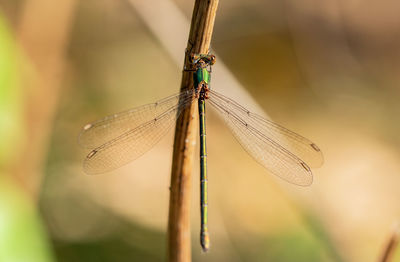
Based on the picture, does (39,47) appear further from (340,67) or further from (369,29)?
(369,29)

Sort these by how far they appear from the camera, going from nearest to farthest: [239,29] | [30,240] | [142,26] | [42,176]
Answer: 1. [30,240]
2. [42,176]
3. [142,26]
4. [239,29]

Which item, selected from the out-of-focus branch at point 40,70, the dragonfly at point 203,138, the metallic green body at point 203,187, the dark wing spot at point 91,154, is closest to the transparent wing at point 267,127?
the dragonfly at point 203,138

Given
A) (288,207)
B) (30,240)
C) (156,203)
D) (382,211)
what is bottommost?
(30,240)

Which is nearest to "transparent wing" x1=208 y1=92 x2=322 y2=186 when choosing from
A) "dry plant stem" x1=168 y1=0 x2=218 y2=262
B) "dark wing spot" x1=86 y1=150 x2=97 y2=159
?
"dark wing spot" x1=86 y1=150 x2=97 y2=159

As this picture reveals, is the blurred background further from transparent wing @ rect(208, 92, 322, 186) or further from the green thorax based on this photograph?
the green thorax

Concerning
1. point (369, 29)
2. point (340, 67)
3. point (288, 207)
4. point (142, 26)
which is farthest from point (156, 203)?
point (369, 29)

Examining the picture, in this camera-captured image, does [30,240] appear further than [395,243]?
Yes

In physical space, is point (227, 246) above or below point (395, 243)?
below
